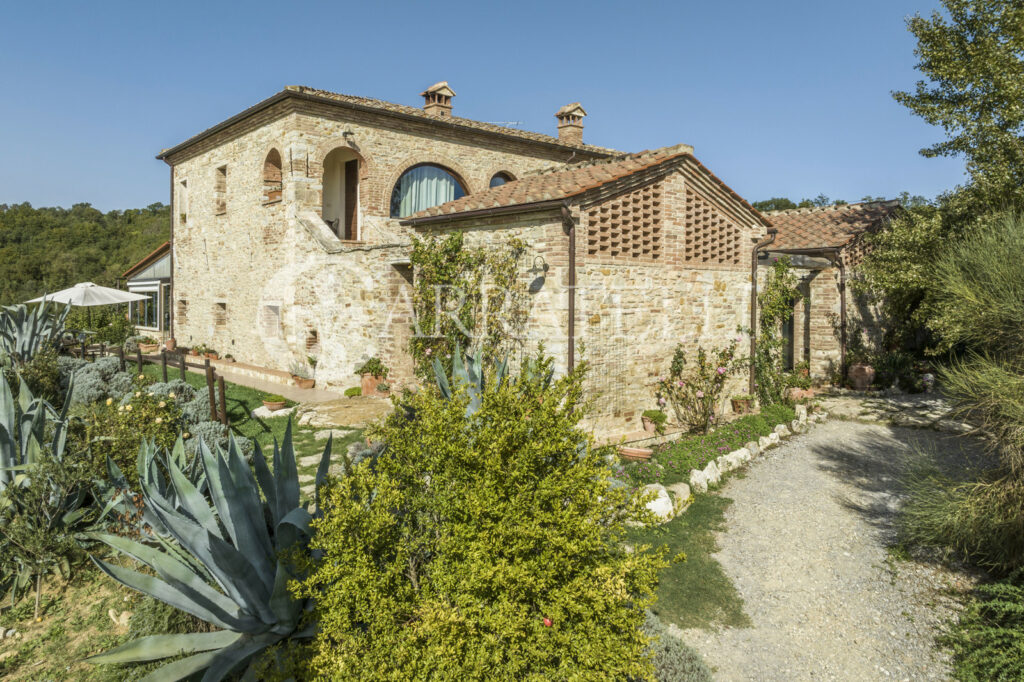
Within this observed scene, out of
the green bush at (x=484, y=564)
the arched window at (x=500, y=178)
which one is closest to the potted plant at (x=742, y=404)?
the green bush at (x=484, y=564)

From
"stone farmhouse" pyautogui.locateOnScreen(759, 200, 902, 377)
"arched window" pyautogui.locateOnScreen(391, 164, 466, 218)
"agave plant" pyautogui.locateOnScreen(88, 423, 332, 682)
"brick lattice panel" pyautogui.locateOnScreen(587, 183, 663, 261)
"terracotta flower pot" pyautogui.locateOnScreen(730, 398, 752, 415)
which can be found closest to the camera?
"agave plant" pyautogui.locateOnScreen(88, 423, 332, 682)

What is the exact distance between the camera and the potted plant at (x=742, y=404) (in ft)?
34.8

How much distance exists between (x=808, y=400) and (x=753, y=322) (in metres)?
2.40

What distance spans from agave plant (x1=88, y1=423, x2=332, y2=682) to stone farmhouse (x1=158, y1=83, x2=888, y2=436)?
2967 mm

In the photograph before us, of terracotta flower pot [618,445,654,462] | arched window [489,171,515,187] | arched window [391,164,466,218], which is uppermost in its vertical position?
arched window [489,171,515,187]

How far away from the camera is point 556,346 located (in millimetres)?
8250

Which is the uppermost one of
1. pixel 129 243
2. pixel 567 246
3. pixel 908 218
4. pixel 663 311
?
pixel 129 243

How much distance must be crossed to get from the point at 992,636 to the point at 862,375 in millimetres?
10130

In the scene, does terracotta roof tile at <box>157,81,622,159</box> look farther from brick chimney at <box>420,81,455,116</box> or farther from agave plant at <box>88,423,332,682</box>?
agave plant at <box>88,423,332,682</box>

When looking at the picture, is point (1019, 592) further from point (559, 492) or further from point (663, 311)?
point (663, 311)

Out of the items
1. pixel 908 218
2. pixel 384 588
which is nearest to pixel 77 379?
pixel 384 588

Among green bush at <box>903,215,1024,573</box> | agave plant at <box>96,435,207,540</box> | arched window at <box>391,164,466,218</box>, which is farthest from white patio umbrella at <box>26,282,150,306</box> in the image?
green bush at <box>903,215,1024,573</box>

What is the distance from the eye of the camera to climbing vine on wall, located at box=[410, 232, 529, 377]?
880cm

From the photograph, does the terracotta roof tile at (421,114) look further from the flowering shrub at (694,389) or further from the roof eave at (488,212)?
the flowering shrub at (694,389)
